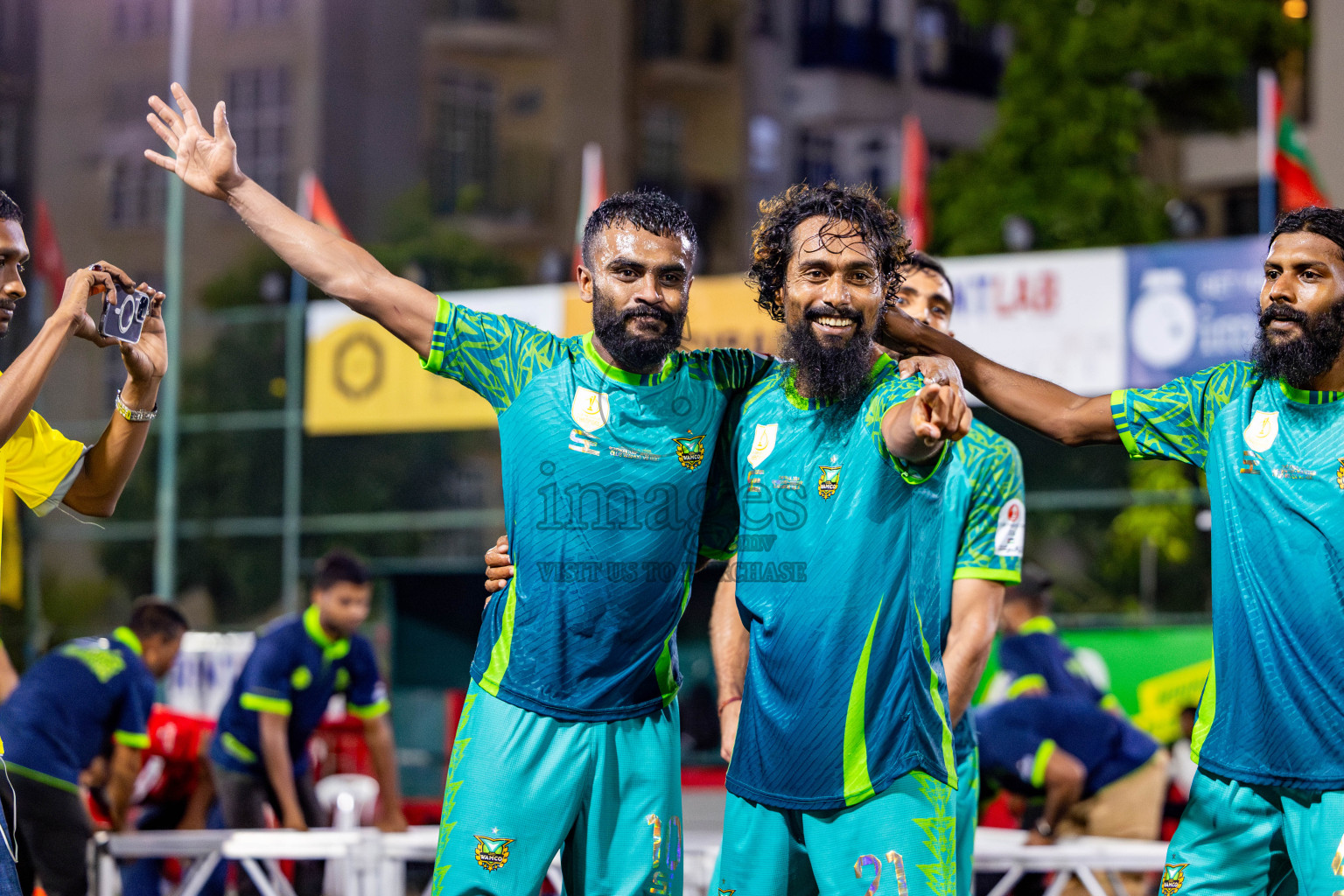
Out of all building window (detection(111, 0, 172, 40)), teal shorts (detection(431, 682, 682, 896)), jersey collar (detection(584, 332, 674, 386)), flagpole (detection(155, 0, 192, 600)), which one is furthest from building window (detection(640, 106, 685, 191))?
teal shorts (detection(431, 682, 682, 896))

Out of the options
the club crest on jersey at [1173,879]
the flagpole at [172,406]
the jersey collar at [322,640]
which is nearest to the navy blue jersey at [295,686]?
the jersey collar at [322,640]

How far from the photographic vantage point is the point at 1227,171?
84.9 feet

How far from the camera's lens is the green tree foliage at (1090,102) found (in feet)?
67.3

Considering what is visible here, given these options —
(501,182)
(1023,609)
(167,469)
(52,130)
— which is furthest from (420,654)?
(52,130)

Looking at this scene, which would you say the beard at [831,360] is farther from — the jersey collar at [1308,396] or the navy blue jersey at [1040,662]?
the navy blue jersey at [1040,662]

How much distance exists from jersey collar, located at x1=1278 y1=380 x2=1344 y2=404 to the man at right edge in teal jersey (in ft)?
4.51

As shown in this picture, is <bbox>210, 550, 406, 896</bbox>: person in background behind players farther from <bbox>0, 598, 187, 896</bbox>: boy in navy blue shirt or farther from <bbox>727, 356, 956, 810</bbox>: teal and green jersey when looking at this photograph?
<bbox>727, 356, 956, 810</bbox>: teal and green jersey

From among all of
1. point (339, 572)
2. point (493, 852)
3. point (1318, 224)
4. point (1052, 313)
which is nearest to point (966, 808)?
point (493, 852)

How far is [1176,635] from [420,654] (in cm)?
758

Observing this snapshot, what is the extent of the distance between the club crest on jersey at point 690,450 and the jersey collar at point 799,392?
26cm

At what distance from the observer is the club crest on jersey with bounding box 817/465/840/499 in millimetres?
3838

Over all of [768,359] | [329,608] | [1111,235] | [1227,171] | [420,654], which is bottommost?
[420,654]

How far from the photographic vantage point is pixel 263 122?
2895 cm

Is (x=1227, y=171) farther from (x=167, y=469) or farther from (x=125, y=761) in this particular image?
(x=125, y=761)
